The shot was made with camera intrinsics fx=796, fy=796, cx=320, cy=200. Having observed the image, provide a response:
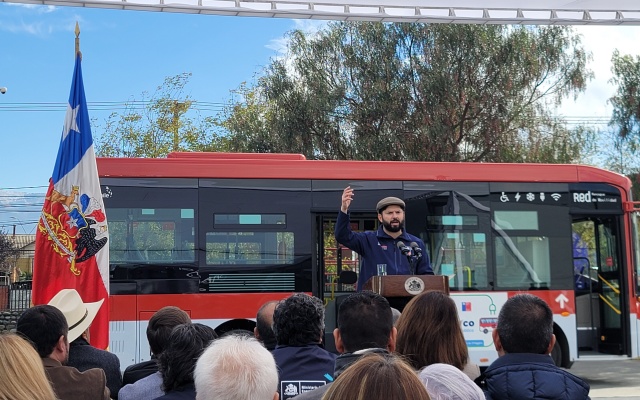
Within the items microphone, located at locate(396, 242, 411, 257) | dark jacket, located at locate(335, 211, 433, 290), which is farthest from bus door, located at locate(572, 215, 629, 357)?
microphone, located at locate(396, 242, 411, 257)

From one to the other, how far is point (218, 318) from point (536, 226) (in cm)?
524

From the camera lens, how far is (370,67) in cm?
2534

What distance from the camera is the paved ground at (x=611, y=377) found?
488 inches

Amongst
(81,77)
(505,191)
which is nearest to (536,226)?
(505,191)

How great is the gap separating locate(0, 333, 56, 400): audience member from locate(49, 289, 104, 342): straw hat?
3702 mm

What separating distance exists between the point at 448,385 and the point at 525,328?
→ 0.73m

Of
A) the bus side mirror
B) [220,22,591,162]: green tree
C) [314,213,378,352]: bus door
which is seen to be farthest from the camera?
[220,22,591,162]: green tree

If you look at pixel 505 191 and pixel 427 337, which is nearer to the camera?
pixel 427 337

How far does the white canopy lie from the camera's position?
22.3 feet

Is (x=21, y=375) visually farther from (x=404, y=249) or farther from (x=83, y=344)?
(x=404, y=249)

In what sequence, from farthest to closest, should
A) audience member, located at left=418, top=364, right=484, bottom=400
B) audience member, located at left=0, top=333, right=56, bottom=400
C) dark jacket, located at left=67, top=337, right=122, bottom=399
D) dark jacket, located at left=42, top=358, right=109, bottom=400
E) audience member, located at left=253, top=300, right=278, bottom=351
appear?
audience member, located at left=253, top=300, right=278, bottom=351 < dark jacket, located at left=67, top=337, right=122, bottom=399 < dark jacket, located at left=42, top=358, right=109, bottom=400 < audience member, located at left=418, top=364, right=484, bottom=400 < audience member, located at left=0, top=333, right=56, bottom=400

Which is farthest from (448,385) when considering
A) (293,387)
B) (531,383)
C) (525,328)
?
(293,387)

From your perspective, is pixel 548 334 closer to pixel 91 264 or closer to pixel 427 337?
pixel 427 337

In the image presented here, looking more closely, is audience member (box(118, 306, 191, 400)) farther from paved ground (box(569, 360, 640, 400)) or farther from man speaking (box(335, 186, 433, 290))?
paved ground (box(569, 360, 640, 400))
